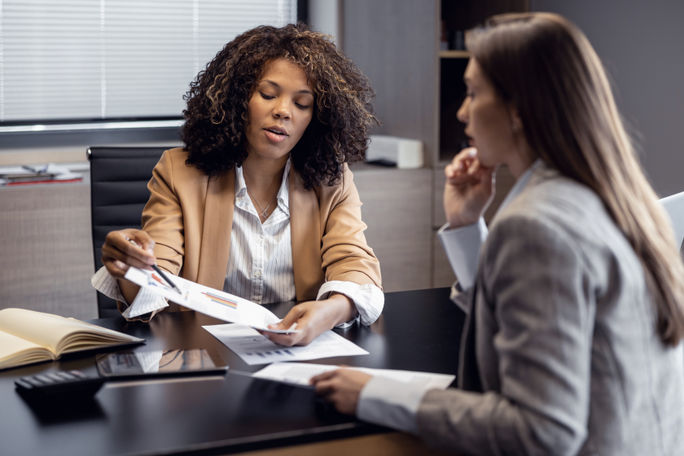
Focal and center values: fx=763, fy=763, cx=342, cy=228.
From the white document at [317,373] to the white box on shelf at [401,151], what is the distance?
208cm

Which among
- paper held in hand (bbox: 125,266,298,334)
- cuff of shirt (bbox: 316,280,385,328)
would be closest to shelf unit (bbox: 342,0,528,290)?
cuff of shirt (bbox: 316,280,385,328)

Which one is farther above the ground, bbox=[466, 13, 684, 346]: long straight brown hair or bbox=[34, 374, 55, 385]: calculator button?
bbox=[466, 13, 684, 346]: long straight brown hair

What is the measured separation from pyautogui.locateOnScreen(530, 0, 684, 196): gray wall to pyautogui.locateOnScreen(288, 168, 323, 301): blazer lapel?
1.36 meters

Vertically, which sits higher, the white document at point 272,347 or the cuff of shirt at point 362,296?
the cuff of shirt at point 362,296

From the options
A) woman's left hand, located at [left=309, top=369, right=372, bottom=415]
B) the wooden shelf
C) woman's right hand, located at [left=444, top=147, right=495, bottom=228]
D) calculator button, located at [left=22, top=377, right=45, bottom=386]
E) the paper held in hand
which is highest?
the wooden shelf

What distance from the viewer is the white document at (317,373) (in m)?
1.25

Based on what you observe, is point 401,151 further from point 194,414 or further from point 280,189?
point 194,414

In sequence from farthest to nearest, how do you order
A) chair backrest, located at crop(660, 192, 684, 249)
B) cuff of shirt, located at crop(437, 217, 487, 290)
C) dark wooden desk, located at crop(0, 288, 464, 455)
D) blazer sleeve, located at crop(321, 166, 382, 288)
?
blazer sleeve, located at crop(321, 166, 382, 288) < chair backrest, located at crop(660, 192, 684, 249) < cuff of shirt, located at crop(437, 217, 487, 290) < dark wooden desk, located at crop(0, 288, 464, 455)

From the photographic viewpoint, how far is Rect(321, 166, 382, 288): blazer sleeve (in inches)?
69.0

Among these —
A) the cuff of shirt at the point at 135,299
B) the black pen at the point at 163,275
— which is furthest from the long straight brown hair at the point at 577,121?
the cuff of shirt at the point at 135,299

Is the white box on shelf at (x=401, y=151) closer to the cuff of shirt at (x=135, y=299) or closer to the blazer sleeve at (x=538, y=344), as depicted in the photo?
the cuff of shirt at (x=135, y=299)

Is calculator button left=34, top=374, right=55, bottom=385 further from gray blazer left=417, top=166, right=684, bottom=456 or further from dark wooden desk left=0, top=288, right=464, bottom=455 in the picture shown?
gray blazer left=417, top=166, right=684, bottom=456

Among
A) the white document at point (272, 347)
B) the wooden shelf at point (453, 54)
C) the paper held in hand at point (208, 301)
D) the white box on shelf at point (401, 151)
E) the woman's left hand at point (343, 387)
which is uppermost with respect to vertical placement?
the wooden shelf at point (453, 54)

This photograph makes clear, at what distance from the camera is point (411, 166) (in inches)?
132
